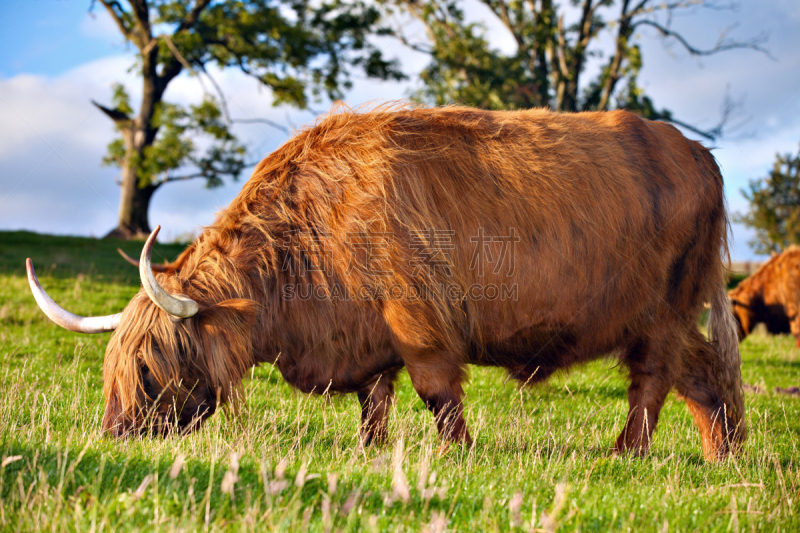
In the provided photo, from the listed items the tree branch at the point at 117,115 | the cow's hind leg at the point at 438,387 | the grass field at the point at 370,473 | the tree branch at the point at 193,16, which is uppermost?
the tree branch at the point at 193,16

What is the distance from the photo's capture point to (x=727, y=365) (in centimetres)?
469

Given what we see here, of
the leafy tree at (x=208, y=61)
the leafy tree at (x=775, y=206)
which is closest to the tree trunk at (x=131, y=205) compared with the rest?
the leafy tree at (x=208, y=61)

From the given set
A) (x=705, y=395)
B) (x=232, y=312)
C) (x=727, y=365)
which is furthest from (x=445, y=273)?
(x=727, y=365)

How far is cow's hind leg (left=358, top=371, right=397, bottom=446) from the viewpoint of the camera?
14.0 ft

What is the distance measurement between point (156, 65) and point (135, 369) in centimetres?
1785

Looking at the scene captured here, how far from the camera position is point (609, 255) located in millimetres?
4195

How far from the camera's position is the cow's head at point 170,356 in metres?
3.53

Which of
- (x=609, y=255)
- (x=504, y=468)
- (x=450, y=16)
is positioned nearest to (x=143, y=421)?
(x=504, y=468)

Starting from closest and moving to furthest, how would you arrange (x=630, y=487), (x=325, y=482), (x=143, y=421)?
(x=325, y=482) → (x=630, y=487) → (x=143, y=421)

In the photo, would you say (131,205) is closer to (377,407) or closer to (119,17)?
(119,17)

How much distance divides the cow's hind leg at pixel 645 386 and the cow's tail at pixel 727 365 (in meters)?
0.53

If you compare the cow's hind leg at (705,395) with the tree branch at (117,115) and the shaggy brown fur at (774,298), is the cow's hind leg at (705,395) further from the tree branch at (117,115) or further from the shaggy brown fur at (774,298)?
the tree branch at (117,115)

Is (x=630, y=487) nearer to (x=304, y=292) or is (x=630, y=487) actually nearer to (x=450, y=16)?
(x=304, y=292)

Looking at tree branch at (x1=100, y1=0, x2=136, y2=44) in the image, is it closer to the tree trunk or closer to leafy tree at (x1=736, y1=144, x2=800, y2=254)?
the tree trunk
